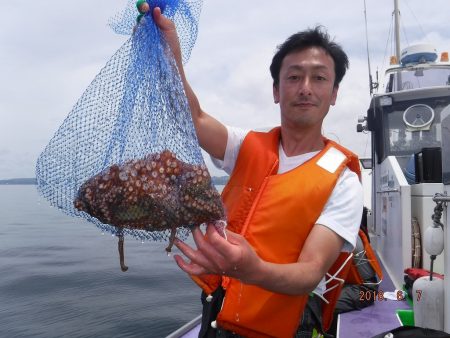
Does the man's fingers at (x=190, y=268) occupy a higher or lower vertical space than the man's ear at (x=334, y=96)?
lower

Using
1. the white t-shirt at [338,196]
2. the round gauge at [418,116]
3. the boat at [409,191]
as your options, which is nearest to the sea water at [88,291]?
the white t-shirt at [338,196]

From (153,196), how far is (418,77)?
798cm

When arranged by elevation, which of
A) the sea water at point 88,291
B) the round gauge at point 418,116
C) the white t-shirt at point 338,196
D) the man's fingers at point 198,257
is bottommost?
the sea water at point 88,291

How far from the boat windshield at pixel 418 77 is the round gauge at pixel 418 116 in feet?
2.57

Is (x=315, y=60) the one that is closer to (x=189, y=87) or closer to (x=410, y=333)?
(x=189, y=87)

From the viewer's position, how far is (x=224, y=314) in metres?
1.99

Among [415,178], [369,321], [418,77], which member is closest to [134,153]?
[369,321]

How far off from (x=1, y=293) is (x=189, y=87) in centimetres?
928

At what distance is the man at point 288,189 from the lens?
1.86 m

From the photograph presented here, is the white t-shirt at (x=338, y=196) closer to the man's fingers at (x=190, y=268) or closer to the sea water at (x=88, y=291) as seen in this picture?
the man's fingers at (x=190, y=268)

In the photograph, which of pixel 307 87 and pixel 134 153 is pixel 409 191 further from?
pixel 134 153

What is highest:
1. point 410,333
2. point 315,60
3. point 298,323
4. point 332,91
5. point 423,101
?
point 423,101

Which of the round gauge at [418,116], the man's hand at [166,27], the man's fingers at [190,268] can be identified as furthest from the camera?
the round gauge at [418,116]

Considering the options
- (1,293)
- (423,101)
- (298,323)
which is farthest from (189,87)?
(1,293)
